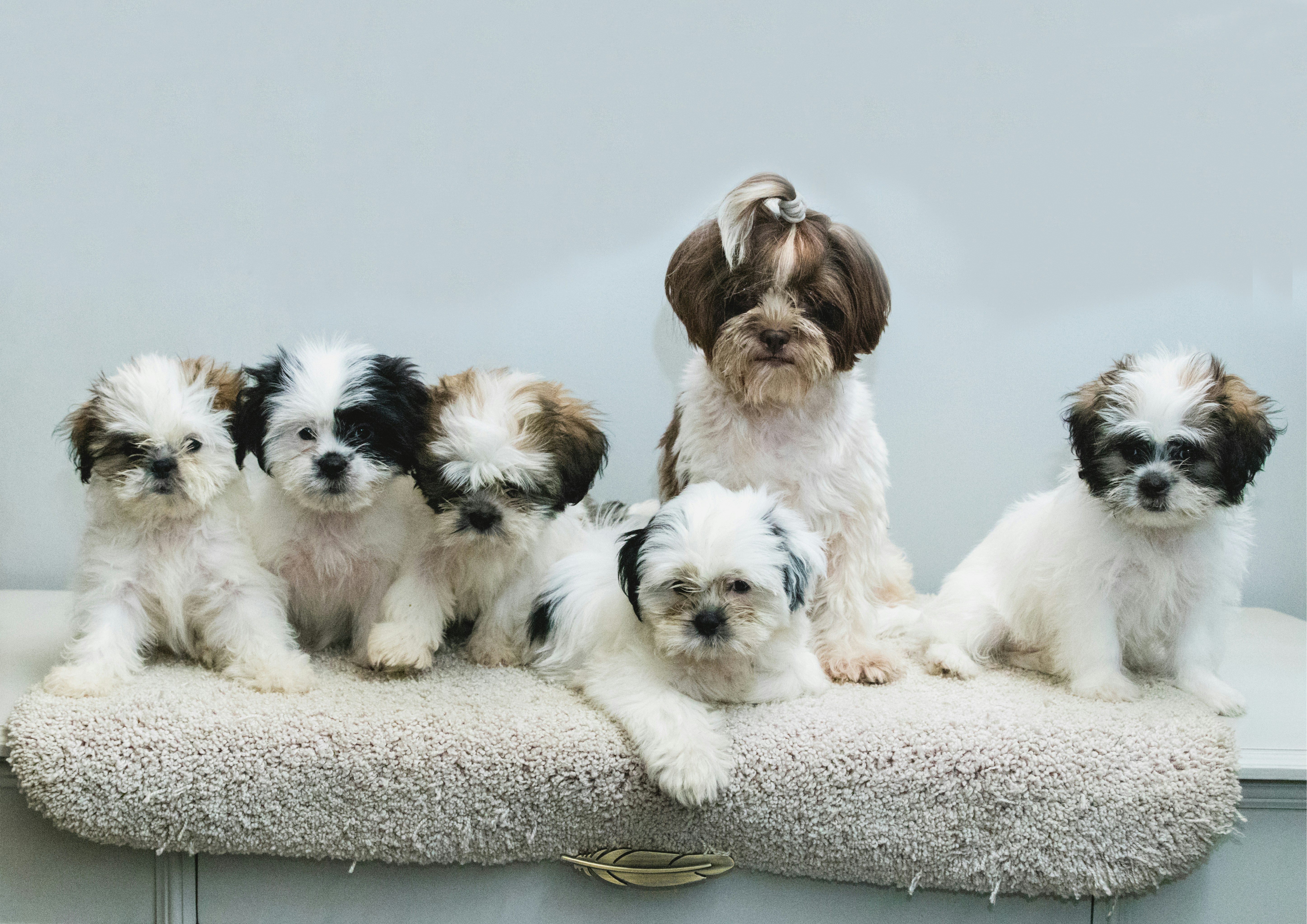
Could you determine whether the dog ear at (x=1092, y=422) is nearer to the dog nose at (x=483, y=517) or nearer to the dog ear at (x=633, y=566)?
the dog ear at (x=633, y=566)

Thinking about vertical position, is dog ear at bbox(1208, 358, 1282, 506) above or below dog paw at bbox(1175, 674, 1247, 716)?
above

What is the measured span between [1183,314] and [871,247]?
1388mm

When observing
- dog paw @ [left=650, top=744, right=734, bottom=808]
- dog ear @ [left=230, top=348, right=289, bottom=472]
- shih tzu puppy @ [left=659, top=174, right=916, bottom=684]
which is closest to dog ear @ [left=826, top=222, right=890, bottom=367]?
shih tzu puppy @ [left=659, top=174, right=916, bottom=684]

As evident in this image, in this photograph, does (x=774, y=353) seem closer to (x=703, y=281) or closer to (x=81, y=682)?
(x=703, y=281)

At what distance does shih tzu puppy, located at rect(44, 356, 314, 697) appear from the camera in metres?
1.99

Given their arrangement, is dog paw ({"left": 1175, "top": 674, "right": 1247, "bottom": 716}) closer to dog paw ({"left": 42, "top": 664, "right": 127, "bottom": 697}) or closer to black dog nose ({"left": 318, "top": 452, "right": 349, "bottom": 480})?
black dog nose ({"left": 318, "top": 452, "right": 349, "bottom": 480})

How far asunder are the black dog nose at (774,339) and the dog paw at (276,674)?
52.6 inches

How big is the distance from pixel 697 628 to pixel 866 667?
0.62 meters

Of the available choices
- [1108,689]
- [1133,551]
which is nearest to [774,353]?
[1133,551]

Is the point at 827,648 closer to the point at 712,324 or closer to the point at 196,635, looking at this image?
the point at 712,324

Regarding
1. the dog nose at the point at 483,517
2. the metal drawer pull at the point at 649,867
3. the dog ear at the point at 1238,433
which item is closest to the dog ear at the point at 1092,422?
Result: the dog ear at the point at 1238,433

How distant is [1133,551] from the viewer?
2115 millimetres

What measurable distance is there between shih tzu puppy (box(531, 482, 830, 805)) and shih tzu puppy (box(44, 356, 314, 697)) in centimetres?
72

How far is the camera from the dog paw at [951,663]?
7.39ft
